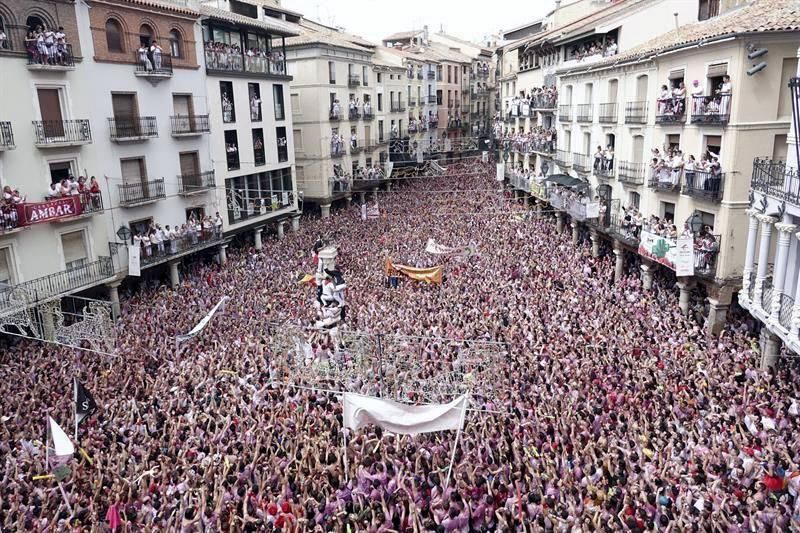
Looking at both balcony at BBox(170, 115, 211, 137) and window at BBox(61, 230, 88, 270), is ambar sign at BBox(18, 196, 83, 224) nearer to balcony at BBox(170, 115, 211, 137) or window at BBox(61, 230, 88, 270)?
window at BBox(61, 230, 88, 270)

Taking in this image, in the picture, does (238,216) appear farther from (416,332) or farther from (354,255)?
(416,332)

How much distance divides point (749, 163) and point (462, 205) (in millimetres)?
24461

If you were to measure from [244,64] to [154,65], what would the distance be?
705 cm

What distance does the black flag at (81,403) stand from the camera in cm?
1514

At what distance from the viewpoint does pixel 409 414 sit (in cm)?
1403

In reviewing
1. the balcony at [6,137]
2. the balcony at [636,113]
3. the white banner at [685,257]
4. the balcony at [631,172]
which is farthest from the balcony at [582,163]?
the balcony at [6,137]

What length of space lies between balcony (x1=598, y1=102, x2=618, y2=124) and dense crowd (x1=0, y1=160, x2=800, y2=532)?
10.1 meters

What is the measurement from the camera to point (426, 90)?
221ft

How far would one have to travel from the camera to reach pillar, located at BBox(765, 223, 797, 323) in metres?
17.5

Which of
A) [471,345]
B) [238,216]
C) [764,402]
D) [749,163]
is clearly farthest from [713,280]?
[238,216]

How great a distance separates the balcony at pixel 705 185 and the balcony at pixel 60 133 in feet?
77.3

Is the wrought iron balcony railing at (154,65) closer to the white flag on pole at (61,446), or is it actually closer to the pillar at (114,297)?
the pillar at (114,297)

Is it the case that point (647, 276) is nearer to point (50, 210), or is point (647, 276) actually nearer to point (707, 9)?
point (707, 9)

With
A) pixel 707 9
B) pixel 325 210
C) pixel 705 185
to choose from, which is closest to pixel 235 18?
pixel 325 210
